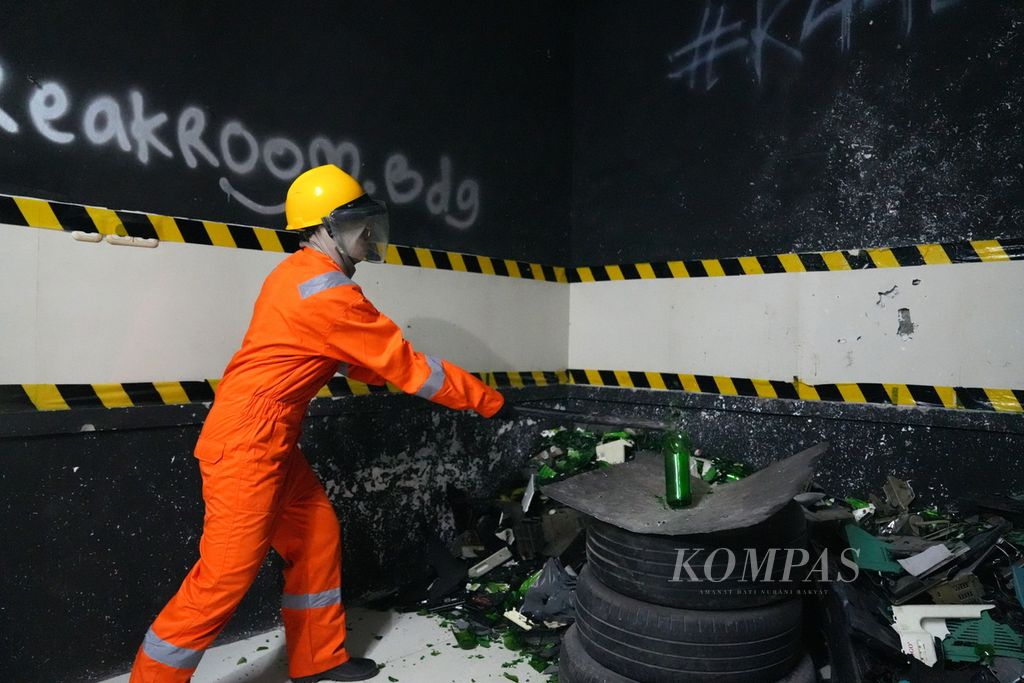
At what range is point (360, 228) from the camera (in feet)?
8.34

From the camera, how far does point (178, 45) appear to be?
2.73 metres

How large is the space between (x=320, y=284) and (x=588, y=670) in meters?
1.63

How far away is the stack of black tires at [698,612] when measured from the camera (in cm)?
196

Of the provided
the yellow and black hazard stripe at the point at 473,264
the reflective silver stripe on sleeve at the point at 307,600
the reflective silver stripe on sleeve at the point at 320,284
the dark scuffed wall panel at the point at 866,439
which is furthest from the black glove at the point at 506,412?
the yellow and black hazard stripe at the point at 473,264

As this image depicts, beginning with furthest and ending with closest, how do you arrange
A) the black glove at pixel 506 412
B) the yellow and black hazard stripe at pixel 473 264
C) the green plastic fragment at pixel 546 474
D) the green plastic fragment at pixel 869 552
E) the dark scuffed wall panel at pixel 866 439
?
the green plastic fragment at pixel 546 474
the yellow and black hazard stripe at pixel 473 264
the dark scuffed wall panel at pixel 866 439
the green plastic fragment at pixel 869 552
the black glove at pixel 506 412

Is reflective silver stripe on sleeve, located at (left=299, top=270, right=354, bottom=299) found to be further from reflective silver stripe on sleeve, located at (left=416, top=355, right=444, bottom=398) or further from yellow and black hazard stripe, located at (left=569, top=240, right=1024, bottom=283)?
yellow and black hazard stripe, located at (left=569, top=240, right=1024, bottom=283)

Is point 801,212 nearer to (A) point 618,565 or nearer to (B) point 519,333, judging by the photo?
(B) point 519,333

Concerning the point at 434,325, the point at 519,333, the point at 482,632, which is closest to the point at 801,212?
the point at 519,333

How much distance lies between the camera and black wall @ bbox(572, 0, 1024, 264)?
10.1 feet

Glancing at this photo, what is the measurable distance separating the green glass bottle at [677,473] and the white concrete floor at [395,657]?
957 millimetres

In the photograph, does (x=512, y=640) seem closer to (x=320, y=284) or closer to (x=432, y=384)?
(x=432, y=384)

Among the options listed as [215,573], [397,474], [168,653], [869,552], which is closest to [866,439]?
[869,552]

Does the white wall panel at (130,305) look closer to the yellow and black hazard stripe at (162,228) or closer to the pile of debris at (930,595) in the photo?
the yellow and black hazard stripe at (162,228)

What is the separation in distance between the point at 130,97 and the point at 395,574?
2.63 m
